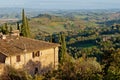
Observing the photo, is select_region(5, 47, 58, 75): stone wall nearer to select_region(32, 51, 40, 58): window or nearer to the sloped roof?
select_region(32, 51, 40, 58): window

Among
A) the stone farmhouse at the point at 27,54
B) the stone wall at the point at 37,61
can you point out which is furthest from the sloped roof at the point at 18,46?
the stone wall at the point at 37,61

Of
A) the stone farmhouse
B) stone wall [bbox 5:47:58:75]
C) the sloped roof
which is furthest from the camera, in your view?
stone wall [bbox 5:47:58:75]

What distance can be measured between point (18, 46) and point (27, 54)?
59.1 inches

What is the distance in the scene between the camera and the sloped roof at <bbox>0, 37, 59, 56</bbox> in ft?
106

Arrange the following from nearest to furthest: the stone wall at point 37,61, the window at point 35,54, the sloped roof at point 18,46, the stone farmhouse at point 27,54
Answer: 1. the stone farmhouse at point 27,54
2. the sloped roof at point 18,46
3. the stone wall at point 37,61
4. the window at point 35,54

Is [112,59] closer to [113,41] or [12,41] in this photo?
[12,41]

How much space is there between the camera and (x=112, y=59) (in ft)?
93.7

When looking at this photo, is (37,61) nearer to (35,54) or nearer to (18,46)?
(35,54)

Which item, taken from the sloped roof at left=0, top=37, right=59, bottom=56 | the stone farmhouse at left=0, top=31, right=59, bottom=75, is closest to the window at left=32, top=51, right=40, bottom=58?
the stone farmhouse at left=0, top=31, right=59, bottom=75

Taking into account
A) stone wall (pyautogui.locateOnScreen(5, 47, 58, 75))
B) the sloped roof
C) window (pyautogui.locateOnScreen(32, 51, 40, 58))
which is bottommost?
stone wall (pyautogui.locateOnScreen(5, 47, 58, 75))

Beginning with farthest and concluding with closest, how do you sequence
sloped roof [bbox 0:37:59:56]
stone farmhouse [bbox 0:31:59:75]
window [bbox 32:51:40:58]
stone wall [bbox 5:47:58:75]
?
window [bbox 32:51:40:58]
stone wall [bbox 5:47:58:75]
sloped roof [bbox 0:37:59:56]
stone farmhouse [bbox 0:31:59:75]

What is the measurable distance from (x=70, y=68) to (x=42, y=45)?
25.4 feet

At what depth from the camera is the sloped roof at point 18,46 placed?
32219mm

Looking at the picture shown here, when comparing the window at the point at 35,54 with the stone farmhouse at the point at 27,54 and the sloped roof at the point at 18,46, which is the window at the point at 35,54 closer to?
the stone farmhouse at the point at 27,54
